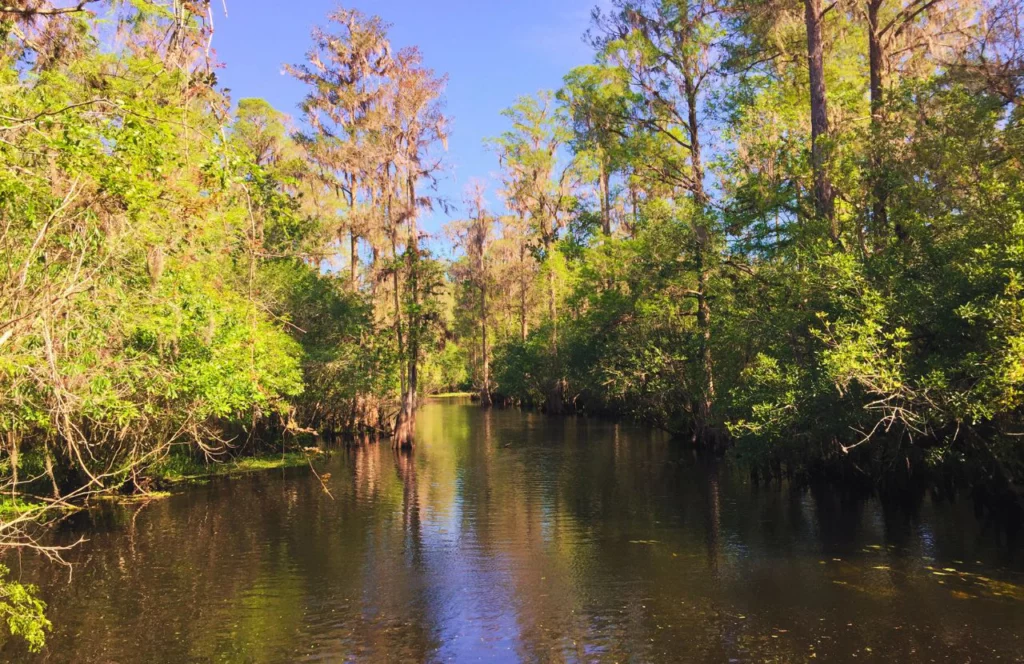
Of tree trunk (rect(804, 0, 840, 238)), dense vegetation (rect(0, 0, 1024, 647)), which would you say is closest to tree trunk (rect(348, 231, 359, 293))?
dense vegetation (rect(0, 0, 1024, 647))

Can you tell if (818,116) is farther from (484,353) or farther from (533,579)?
(484,353)

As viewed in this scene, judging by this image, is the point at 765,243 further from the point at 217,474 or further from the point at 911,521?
the point at 217,474

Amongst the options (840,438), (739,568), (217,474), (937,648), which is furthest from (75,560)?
(840,438)

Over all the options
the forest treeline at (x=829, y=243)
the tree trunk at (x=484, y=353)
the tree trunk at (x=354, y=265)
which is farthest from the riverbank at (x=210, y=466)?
the tree trunk at (x=484, y=353)

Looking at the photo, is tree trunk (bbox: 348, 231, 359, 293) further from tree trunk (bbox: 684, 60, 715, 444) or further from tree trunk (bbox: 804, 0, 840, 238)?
tree trunk (bbox: 804, 0, 840, 238)

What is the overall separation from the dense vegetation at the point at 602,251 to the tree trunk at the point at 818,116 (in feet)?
0.23

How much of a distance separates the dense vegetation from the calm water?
150cm

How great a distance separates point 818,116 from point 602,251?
757 inches

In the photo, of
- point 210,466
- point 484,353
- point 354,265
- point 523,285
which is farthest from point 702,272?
point 484,353

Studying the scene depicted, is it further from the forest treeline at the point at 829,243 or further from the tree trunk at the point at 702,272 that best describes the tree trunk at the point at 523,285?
the tree trunk at the point at 702,272

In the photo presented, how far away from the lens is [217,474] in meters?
21.8

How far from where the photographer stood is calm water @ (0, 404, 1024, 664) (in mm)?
8648

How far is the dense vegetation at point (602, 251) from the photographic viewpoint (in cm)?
691

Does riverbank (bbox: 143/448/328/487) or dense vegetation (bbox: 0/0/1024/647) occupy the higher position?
dense vegetation (bbox: 0/0/1024/647)
